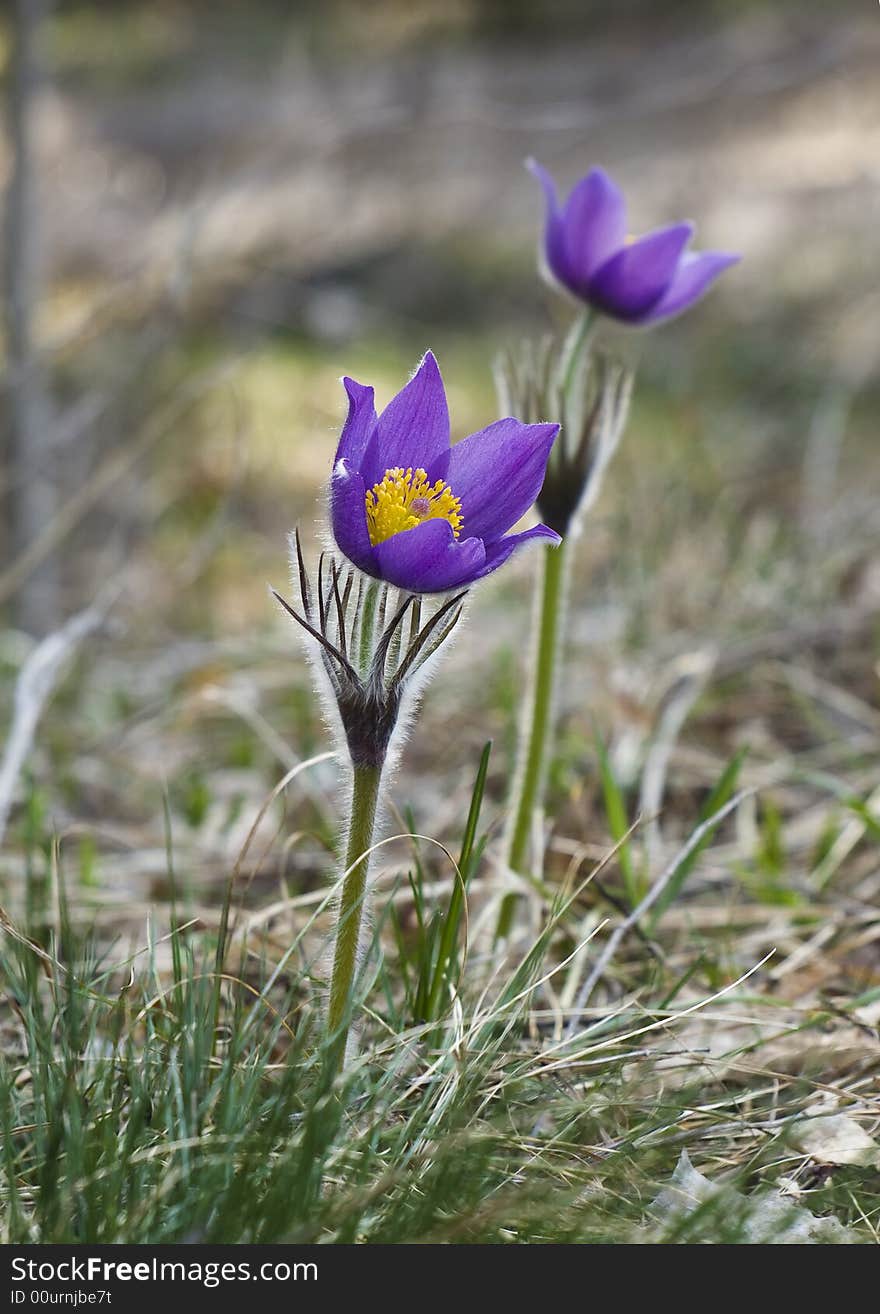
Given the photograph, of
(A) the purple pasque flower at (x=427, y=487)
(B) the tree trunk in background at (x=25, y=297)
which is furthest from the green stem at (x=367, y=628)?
(B) the tree trunk in background at (x=25, y=297)

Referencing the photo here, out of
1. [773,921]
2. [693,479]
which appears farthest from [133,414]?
[773,921]

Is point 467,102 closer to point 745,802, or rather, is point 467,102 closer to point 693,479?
point 693,479

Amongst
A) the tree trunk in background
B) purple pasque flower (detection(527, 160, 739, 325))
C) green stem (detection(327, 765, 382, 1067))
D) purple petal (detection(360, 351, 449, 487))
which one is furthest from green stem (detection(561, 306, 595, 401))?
the tree trunk in background

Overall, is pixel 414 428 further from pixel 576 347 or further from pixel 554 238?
pixel 554 238

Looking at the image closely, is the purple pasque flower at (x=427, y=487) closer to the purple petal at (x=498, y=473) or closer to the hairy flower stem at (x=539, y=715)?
the purple petal at (x=498, y=473)

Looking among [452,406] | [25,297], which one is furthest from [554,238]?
[452,406]

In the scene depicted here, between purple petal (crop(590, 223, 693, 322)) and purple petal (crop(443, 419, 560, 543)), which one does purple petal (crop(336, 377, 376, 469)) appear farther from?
purple petal (crop(590, 223, 693, 322))

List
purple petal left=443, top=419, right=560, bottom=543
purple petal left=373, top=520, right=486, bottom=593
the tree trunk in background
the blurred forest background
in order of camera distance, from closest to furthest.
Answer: purple petal left=373, top=520, right=486, bottom=593, purple petal left=443, top=419, right=560, bottom=543, the blurred forest background, the tree trunk in background
